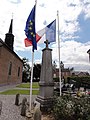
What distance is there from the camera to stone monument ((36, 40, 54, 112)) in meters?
8.10

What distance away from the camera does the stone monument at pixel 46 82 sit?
8.10 m

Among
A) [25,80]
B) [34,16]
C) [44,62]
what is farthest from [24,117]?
[25,80]

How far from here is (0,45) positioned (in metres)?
26.9

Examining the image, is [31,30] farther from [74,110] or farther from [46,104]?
[74,110]

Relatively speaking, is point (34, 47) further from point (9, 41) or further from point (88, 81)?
point (9, 41)

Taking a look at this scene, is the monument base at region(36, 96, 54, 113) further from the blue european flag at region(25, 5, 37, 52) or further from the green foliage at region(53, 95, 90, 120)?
the blue european flag at region(25, 5, 37, 52)

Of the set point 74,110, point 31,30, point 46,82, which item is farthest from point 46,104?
point 31,30

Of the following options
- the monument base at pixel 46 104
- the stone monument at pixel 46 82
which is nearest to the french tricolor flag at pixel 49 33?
the stone monument at pixel 46 82

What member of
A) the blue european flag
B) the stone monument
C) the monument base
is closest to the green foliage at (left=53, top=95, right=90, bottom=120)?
the monument base

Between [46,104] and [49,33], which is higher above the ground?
[49,33]

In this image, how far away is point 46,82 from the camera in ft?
27.8

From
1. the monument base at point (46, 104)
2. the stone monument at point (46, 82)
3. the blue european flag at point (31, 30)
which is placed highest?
the blue european flag at point (31, 30)

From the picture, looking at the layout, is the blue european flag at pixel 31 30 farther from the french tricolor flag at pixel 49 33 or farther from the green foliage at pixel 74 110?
the green foliage at pixel 74 110

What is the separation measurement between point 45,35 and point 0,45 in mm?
19568
